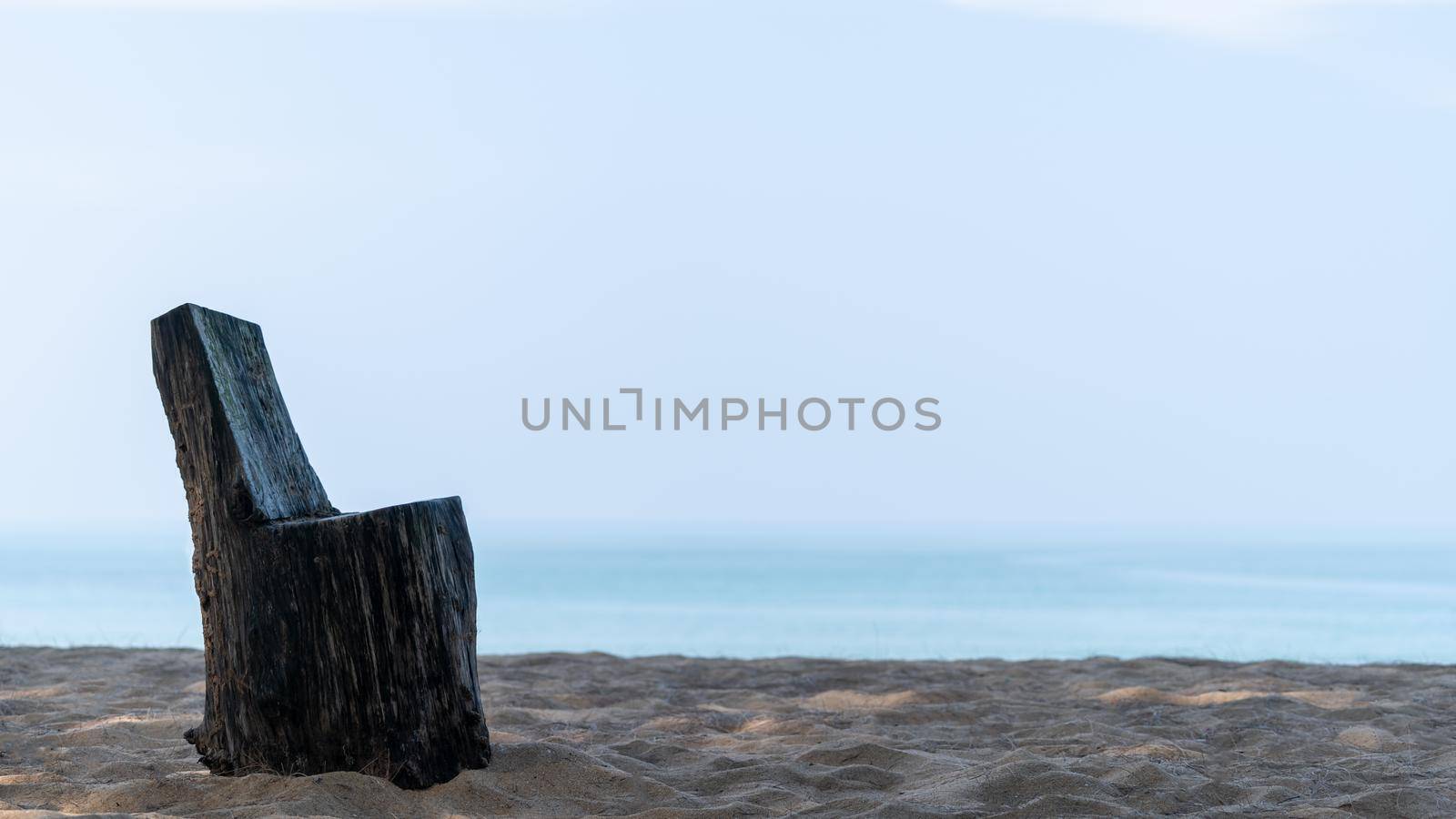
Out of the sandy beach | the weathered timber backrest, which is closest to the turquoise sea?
the sandy beach

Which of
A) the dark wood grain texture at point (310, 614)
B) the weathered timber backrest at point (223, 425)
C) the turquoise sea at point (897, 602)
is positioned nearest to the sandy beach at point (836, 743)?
the dark wood grain texture at point (310, 614)

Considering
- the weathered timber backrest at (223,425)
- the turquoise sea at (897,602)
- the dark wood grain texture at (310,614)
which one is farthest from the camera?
the turquoise sea at (897,602)

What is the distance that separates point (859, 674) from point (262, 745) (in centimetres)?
367

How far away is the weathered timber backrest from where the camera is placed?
324 centimetres

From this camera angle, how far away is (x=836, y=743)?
3967 millimetres

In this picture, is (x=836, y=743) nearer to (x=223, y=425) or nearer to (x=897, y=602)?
(x=223, y=425)

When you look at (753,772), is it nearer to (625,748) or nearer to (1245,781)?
(625,748)

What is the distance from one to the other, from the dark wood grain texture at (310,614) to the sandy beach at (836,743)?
0.39 feet

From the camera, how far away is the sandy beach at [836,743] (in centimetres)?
312

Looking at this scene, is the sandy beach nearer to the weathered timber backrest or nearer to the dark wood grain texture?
the dark wood grain texture

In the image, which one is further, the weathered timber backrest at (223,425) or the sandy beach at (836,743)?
the weathered timber backrest at (223,425)

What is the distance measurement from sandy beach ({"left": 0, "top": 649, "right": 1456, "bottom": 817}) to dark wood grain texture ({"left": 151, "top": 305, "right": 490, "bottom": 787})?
0.39 feet

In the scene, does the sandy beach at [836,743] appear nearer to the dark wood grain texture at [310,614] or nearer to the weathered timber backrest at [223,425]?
the dark wood grain texture at [310,614]

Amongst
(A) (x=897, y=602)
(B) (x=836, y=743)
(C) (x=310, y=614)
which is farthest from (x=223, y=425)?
(A) (x=897, y=602)
